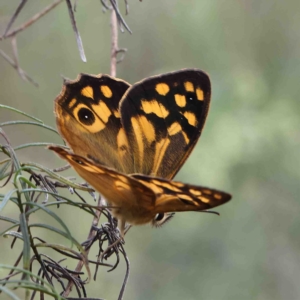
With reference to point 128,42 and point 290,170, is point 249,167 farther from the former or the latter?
point 128,42

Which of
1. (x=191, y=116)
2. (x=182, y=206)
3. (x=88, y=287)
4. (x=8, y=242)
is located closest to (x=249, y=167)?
(x=88, y=287)

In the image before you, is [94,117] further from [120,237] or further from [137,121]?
[120,237]

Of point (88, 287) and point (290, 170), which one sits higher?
point (290, 170)

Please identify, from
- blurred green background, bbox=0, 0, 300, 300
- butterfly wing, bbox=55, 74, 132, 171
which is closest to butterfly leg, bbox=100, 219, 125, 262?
butterfly wing, bbox=55, 74, 132, 171

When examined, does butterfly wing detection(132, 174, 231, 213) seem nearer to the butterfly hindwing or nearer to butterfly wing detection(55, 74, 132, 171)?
the butterfly hindwing

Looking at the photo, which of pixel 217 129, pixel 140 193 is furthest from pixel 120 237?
pixel 217 129
